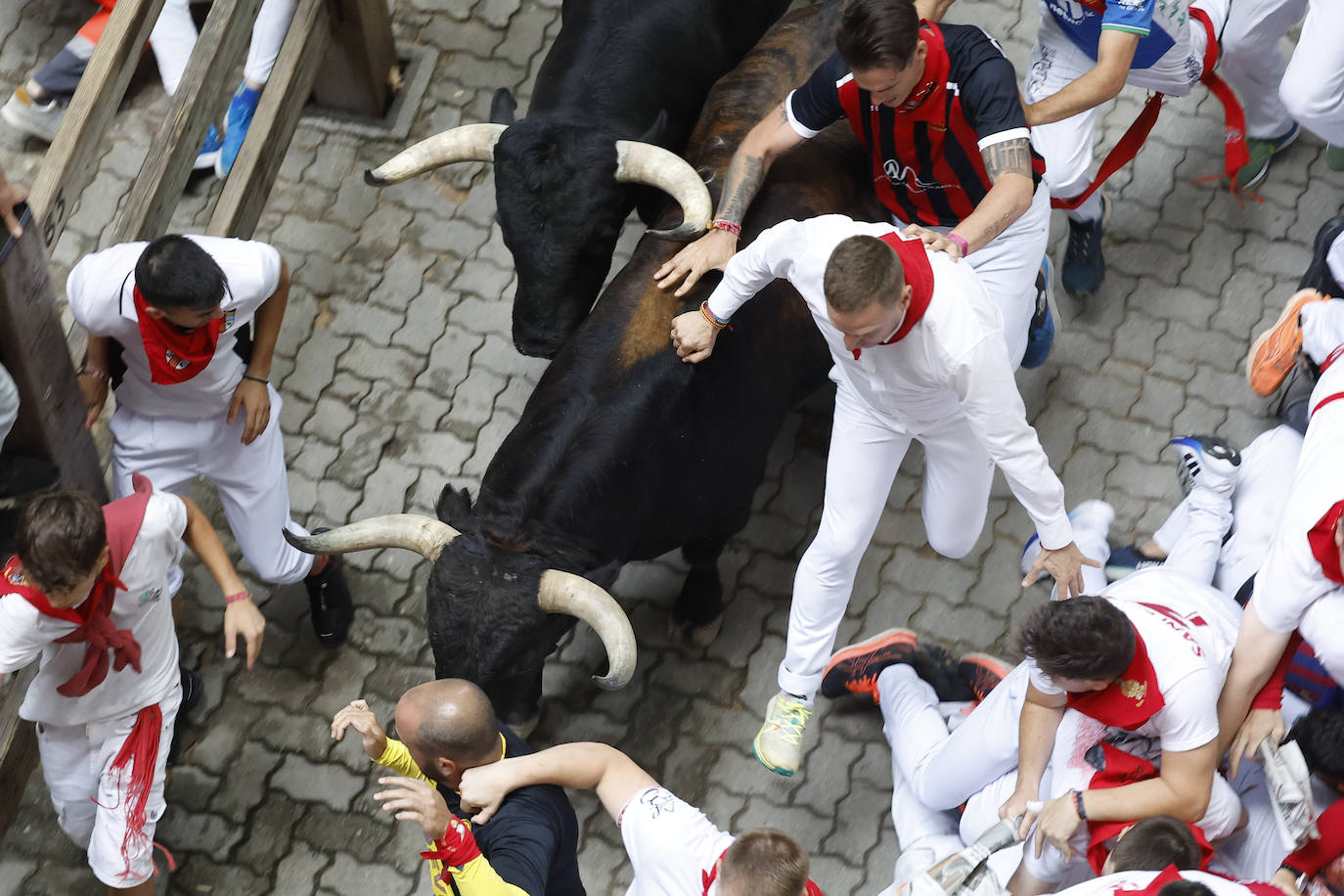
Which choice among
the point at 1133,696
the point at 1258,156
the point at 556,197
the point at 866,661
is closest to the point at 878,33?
the point at 556,197

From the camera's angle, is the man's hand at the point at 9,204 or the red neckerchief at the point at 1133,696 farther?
the man's hand at the point at 9,204

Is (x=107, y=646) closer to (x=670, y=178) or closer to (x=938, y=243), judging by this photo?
(x=670, y=178)

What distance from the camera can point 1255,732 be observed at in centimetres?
427

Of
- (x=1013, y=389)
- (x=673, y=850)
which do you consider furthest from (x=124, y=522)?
(x=1013, y=389)

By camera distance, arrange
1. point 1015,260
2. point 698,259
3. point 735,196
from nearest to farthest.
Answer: point 698,259 → point 735,196 → point 1015,260

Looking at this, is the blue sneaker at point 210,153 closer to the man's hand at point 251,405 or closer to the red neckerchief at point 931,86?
the man's hand at point 251,405

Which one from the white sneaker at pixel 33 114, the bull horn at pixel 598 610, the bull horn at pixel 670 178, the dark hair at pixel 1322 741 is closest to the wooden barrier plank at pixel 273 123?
the white sneaker at pixel 33 114

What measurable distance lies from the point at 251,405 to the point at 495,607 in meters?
1.32

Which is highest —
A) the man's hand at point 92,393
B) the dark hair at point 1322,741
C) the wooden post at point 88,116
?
the wooden post at point 88,116

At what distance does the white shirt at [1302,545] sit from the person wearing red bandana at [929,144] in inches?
50.8

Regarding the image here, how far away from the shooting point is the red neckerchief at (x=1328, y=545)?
402 centimetres

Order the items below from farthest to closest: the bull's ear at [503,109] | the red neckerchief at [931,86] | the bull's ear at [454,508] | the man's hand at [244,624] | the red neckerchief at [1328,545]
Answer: the bull's ear at [503,109]
the bull's ear at [454,508]
the red neckerchief at [931,86]
the man's hand at [244,624]
the red neckerchief at [1328,545]

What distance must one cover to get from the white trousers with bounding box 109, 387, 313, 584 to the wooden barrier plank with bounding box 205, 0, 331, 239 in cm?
116

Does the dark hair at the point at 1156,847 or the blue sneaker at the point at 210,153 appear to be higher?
the dark hair at the point at 1156,847
